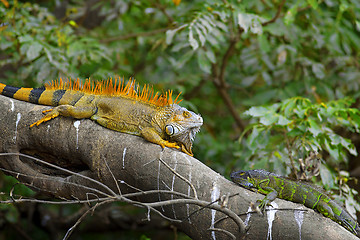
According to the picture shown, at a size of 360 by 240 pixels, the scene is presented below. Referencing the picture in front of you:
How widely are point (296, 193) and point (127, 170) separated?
1.41 metres

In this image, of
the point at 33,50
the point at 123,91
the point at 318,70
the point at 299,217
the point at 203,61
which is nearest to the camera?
the point at 299,217

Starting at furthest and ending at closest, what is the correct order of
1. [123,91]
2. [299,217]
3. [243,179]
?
1. [123,91]
2. [243,179]
3. [299,217]

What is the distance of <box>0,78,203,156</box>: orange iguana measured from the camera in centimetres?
354

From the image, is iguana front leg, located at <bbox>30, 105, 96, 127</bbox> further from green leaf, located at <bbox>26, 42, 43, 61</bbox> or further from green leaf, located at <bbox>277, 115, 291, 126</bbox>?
green leaf, located at <bbox>277, 115, 291, 126</bbox>

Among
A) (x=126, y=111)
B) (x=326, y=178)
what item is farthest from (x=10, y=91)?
(x=326, y=178)

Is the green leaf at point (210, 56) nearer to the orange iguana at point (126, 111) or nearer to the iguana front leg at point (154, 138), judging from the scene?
the orange iguana at point (126, 111)

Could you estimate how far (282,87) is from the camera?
6812 millimetres

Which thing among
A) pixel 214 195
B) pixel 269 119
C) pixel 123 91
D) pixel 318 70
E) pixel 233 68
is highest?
pixel 123 91

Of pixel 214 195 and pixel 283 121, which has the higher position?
pixel 214 195

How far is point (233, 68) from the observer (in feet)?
26.9

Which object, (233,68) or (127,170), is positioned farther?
(233,68)

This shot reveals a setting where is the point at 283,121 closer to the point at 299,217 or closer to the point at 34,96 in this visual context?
the point at 299,217

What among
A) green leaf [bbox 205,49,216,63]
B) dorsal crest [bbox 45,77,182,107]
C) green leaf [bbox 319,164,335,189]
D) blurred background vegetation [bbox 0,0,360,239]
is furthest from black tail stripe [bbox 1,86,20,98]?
green leaf [bbox 319,164,335,189]

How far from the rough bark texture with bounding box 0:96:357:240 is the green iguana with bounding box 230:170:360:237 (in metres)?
0.21
